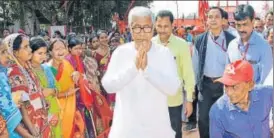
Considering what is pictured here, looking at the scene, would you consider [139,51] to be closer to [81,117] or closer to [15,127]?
[15,127]

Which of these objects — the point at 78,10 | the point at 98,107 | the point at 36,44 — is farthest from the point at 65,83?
the point at 78,10

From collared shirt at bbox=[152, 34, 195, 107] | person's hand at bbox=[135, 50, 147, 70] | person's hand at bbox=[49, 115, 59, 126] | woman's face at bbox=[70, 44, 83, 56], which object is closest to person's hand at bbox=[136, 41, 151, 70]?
person's hand at bbox=[135, 50, 147, 70]

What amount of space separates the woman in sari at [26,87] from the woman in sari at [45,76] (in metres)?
0.30

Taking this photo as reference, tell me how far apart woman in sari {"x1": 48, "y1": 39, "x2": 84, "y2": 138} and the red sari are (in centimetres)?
96

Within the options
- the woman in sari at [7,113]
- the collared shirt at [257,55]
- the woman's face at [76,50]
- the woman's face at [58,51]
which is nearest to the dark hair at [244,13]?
the collared shirt at [257,55]

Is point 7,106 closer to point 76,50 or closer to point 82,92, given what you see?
point 82,92

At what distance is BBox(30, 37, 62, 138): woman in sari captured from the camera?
4551 mm

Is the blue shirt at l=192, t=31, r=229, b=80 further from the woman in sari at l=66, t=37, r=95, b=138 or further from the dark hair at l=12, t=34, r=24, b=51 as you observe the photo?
the dark hair at l=12, t=34, r=24, b=51

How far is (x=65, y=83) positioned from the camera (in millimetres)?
5445

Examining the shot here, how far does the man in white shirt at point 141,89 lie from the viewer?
2.99 m

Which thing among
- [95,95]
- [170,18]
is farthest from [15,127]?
[95,95]

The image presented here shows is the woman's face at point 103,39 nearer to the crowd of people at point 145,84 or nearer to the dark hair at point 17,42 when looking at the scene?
the crowd of people at point 145,84

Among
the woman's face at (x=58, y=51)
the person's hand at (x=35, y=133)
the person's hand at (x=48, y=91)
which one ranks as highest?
the woman's face at (x=58, y=51)

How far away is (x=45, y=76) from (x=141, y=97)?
197 centimetres
